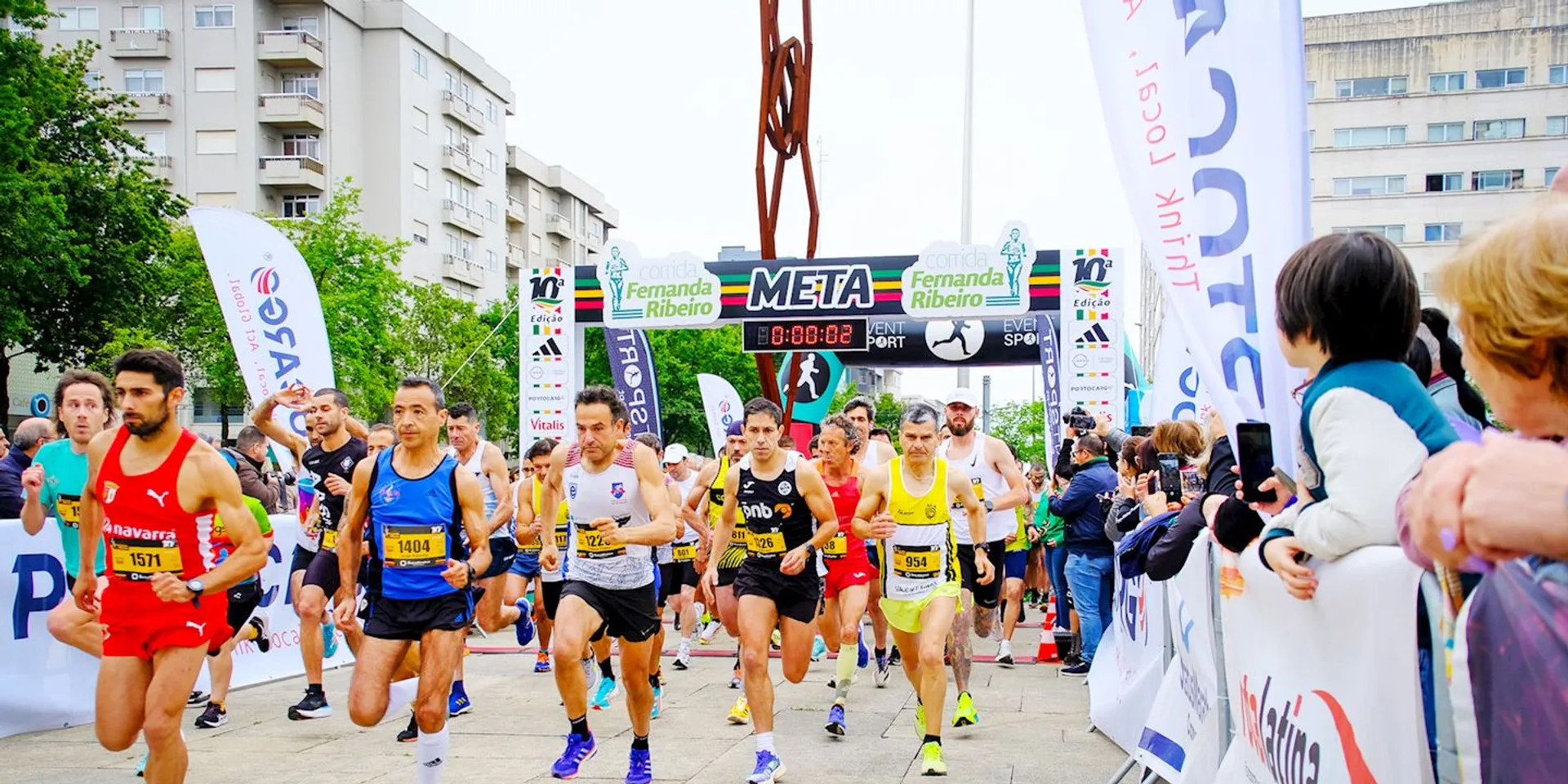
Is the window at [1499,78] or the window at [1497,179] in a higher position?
the window at [1499,78]

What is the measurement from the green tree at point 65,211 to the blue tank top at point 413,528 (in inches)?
985

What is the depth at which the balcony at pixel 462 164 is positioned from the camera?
200ft

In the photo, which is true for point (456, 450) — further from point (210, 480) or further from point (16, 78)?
point (16, 78)

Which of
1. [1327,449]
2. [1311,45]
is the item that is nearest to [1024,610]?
[1327,449]

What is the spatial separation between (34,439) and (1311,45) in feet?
197

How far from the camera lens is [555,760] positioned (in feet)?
23.6

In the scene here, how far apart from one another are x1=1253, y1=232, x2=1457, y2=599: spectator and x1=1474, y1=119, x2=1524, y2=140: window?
63.5 meters

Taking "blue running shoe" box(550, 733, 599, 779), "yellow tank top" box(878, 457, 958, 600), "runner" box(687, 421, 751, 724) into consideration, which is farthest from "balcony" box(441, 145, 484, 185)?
"blue running shoe" box(550, 733, 599, 779)

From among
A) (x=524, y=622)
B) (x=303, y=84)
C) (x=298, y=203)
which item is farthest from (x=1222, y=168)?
(x=303, y=84)

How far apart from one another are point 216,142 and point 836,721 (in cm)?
5080

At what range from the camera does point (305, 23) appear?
53594 mm

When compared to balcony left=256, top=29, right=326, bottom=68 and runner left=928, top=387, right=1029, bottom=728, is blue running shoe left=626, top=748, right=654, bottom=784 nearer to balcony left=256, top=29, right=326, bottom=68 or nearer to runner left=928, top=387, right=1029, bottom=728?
runner left=928, top=387, right=1029, bottom=728

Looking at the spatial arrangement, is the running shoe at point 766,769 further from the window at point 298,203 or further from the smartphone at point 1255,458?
the window at point 298,203

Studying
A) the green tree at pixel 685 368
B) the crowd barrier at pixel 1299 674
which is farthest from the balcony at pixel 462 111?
the crowd barrier at pixel 1299 674
